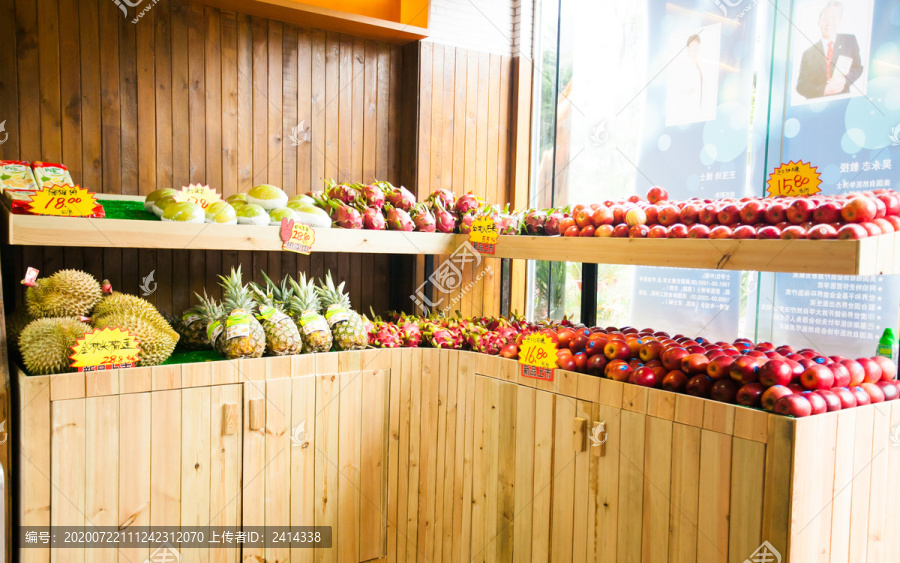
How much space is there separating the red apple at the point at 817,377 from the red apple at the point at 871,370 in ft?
0.76

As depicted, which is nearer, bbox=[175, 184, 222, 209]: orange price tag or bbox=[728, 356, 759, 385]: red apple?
bbox=[728, 356, 759, 385]: red apple

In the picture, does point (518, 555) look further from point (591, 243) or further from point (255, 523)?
point (591, 243)

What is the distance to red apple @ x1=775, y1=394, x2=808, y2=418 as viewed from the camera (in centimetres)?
189

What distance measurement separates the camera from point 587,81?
4.24 meters

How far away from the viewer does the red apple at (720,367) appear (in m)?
2.15

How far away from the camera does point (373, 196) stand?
10.9 feet

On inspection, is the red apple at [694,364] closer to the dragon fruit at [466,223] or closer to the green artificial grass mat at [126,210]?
the dragon fruit at [466,223]

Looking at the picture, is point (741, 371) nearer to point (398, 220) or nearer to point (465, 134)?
point (398, 220)

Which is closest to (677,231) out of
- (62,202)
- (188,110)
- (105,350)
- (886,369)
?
(886,369)

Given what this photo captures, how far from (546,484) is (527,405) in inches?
12.9

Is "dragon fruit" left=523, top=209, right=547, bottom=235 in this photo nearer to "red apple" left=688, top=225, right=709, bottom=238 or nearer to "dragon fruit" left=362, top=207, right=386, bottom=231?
"dragon fruit" left=362, top=207, right=386, bottom=231

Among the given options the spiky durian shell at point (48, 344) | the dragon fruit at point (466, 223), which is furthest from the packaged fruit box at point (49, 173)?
the dragon fruit at point (466, 223)

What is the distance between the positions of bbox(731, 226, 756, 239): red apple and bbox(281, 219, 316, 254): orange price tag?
176 cm

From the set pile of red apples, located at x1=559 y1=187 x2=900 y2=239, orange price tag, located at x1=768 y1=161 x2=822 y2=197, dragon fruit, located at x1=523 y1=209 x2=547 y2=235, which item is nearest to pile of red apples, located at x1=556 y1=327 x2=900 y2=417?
pile of red apples, located at x1=559 y1=187 x2=900 y2=239
